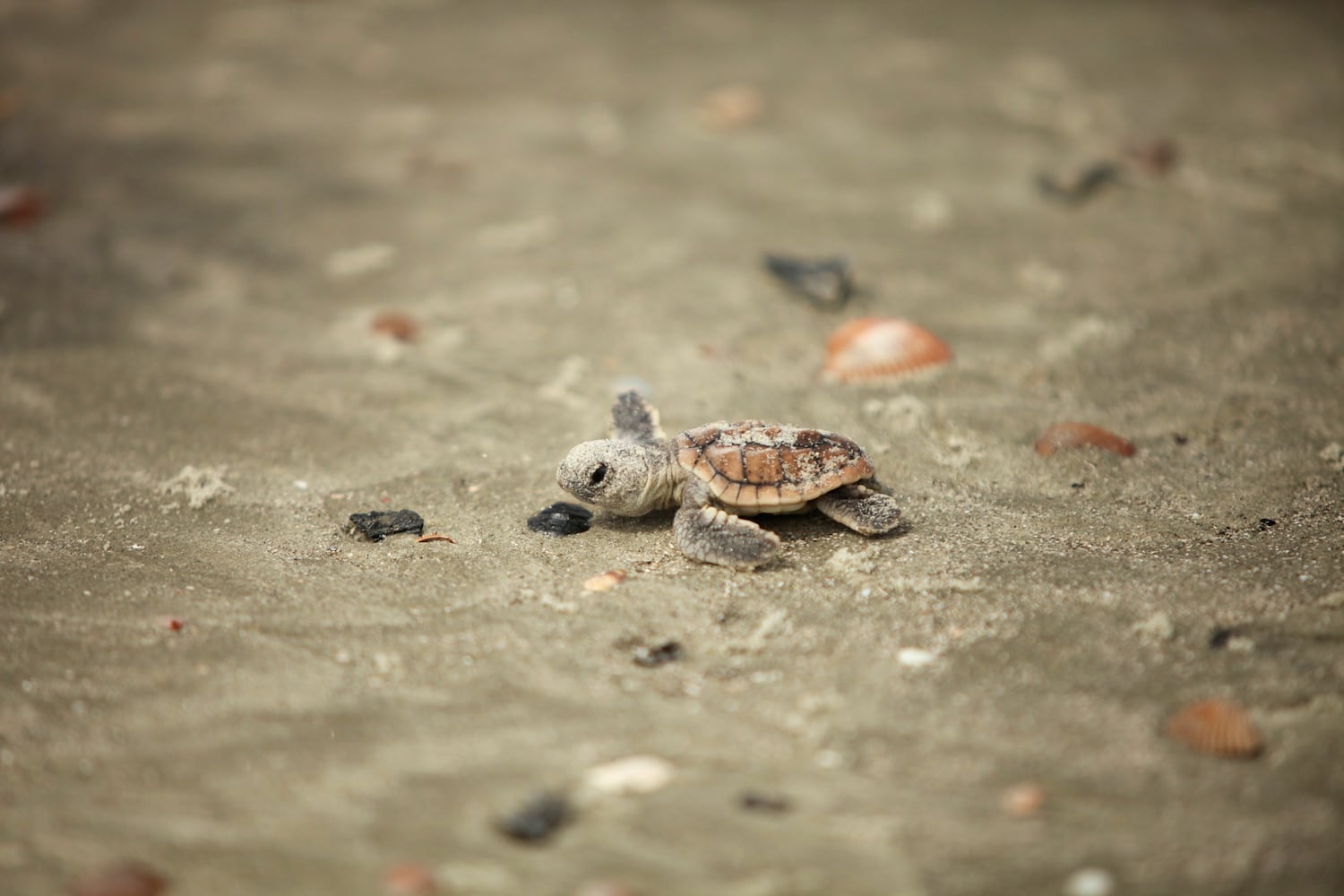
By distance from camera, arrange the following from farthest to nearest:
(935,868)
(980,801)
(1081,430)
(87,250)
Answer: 1. (87,250)
2. (1081,430)
3. (980,801)
4. (935,868)

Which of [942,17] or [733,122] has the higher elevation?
[942,17]

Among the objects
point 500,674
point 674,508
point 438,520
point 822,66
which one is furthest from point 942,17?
point 500,674

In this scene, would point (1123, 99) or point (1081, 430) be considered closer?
point (1081, 430)

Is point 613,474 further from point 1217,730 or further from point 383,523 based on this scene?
point 1217,730

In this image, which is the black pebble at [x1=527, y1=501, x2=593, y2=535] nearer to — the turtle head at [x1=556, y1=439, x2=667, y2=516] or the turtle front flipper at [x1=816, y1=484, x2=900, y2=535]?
the turtle head at [x1=556, y1=439, x2=667, y2=516]

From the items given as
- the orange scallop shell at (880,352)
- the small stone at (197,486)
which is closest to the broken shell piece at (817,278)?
the orange scallop shell at (880,352)

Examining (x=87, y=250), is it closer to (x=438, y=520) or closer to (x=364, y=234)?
(x=364, y=234)

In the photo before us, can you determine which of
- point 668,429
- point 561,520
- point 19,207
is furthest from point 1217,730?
point 19,207
